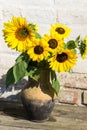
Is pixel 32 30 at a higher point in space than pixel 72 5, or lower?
lower

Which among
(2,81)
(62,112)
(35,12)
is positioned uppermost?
(35,12)

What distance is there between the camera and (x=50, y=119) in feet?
5.23

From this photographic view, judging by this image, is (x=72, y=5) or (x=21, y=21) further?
(x=72, y=5)

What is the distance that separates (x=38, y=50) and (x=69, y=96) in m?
0.41

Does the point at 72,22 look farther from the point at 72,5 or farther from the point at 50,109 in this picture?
the point at 50,109

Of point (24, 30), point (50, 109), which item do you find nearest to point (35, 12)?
point (24, 30)

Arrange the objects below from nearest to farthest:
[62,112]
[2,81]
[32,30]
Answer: [32,30] < [62,112] < [2,81]

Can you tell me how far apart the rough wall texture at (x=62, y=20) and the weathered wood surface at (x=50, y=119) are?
7cm

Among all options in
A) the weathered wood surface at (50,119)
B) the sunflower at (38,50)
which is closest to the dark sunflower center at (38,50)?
the sunflower at (38,50)

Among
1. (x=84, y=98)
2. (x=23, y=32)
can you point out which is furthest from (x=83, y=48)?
(x=84, y=98)

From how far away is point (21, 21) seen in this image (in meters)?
1.46

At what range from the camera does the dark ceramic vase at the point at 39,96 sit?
152 centimetres

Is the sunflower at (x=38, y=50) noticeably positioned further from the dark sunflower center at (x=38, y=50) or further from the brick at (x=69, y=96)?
the brick at (x=69, y=96)

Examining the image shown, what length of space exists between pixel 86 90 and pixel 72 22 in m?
0.29
